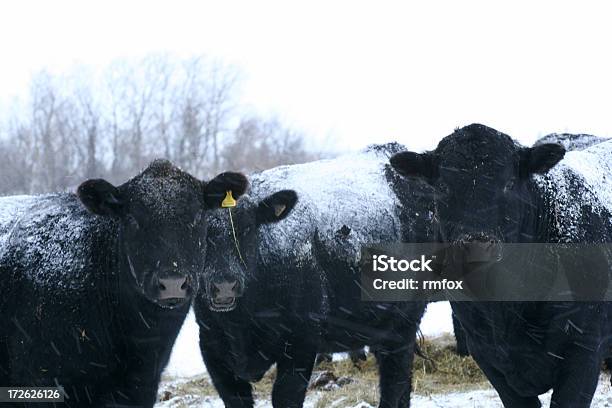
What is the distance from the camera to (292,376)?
7.33m

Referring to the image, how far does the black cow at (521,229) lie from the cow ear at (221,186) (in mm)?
1139

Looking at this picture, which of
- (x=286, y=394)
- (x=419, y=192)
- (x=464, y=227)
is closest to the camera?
(x=464, y=227)

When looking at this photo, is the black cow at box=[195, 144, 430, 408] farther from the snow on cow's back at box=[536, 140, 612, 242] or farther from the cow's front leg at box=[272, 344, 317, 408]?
the snow on cow's back at box=[536, 140, 612, 242]

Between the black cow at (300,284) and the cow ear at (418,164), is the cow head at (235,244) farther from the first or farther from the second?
the cow ear at (418,164)

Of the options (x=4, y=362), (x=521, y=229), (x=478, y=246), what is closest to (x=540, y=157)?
(x=521, y=229)

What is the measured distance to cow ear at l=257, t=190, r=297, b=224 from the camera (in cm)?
748

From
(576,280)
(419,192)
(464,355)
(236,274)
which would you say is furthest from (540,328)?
(464,355)

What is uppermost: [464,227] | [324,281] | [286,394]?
[464,227]

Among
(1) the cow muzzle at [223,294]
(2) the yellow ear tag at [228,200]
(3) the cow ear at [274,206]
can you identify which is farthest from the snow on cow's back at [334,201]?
(2) the yellow ear tag at [228,200]

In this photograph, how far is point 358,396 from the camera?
918 centimetres

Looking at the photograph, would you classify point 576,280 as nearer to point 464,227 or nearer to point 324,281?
point 464,227

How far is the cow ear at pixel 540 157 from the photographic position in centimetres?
577

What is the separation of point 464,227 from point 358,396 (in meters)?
4.29

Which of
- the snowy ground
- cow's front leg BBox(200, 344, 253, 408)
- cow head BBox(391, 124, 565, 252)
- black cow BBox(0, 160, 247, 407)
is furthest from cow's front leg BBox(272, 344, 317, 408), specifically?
cow head BBox(391, 124, 565, 252)
